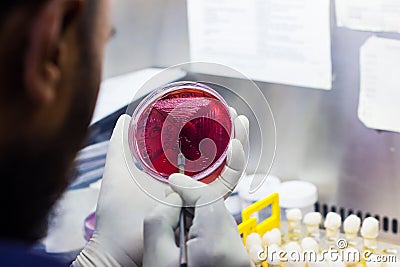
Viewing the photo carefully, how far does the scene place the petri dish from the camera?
47.4 inches

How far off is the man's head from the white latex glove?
429 mm

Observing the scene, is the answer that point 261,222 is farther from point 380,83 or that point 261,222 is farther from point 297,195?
point 380,83

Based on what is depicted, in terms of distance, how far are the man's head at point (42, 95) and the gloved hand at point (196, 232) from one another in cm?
37

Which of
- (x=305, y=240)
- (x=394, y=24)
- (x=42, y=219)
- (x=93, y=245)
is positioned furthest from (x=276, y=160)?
(x=42, y=219)

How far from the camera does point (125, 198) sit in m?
1.32

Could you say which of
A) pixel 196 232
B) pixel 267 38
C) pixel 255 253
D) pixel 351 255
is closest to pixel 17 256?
pixel 196 232

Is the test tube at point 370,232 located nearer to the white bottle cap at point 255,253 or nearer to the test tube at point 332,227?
the test tube at point 332,227

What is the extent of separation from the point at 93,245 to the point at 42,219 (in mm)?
524

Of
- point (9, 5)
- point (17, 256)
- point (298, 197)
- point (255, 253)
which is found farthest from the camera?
point (298, 197)

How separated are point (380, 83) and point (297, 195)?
343 millimetres

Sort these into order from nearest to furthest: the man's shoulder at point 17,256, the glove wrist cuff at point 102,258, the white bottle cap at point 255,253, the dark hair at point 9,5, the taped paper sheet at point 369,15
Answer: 1. the dark hair at point 9,5
2. the man's shoulder at point 17,256
3. the glove wrist cuff at point 102,258
4. the white bottle cap at point 255,253
5. the taped paper sheet at point 369,15

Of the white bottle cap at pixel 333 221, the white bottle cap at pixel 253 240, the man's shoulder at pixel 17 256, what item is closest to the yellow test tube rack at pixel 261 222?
the white bottle cap at pixel 253 240

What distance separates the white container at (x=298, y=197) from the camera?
1.66m

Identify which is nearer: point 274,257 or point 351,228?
point 274,257
